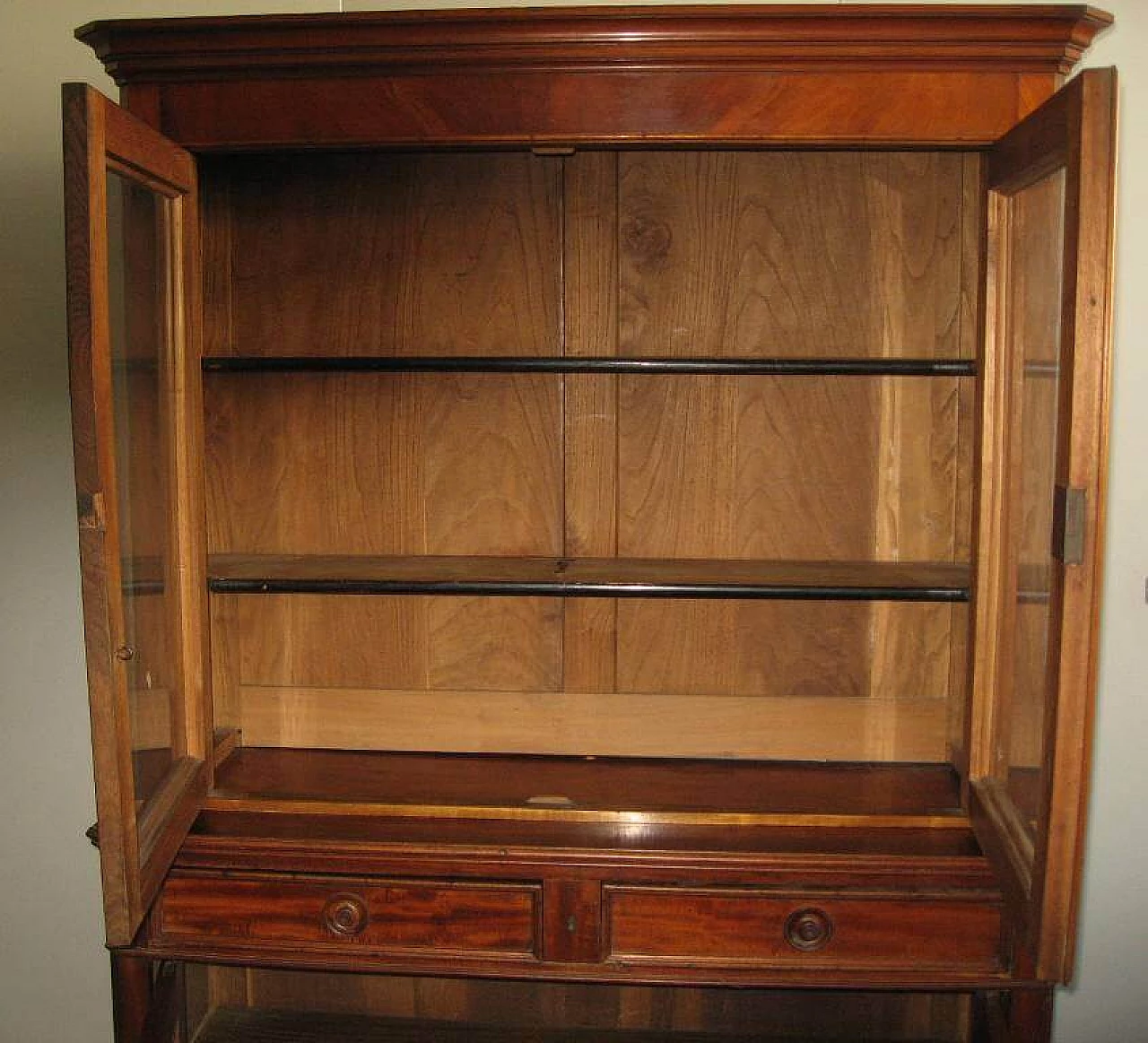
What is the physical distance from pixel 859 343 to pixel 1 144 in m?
1.25

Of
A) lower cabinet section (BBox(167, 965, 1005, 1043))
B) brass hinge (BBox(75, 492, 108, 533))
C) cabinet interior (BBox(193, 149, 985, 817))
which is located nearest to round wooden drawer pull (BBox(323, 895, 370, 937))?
cabinet interior (BBox(193, 149, 985, 817))

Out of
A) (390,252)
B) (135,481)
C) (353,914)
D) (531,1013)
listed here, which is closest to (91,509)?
(135,481)

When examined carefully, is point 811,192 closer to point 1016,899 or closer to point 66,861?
point 1016,899

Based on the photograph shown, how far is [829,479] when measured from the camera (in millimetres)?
1560

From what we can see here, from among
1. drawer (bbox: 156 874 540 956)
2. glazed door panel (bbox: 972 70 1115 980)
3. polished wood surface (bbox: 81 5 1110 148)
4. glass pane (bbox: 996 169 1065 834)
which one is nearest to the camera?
glazed door panel (bbox: 972 70 1115 980)

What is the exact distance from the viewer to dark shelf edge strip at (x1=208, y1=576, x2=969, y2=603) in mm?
1332

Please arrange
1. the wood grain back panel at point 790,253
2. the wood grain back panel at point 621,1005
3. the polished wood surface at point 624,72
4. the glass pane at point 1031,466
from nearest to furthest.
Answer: the glass pane at point 1031,466, the polished wood surface at point 624,72, the wood grain back panel at point 790,253, the wood grain back panel at point 621,1005

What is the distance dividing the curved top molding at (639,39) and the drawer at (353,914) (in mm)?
894

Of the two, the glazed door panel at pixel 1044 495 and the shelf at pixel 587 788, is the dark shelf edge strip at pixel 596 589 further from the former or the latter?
the shelf at pixel 587 788

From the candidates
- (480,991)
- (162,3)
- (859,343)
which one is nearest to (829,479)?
(859,343)

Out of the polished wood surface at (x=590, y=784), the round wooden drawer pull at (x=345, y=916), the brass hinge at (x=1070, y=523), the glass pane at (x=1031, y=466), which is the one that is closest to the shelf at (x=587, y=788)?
the polished wood surface at (x=590, y=784)

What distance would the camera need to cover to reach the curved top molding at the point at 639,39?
1.17 metres

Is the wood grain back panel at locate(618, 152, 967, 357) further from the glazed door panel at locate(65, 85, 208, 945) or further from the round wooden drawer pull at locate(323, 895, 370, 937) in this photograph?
the round wooden drawer pull at locate(323, 895, 370, 937)

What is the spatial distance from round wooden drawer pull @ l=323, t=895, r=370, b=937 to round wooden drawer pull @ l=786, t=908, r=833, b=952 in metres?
0.47
